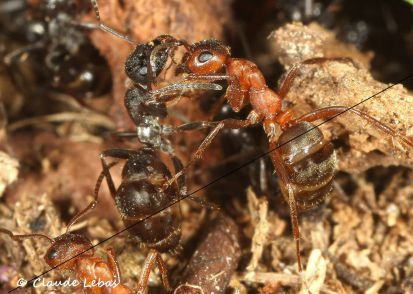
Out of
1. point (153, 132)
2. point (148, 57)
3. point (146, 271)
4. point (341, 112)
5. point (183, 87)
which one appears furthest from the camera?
point (153, 132)

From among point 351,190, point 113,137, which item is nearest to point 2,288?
point 113,137

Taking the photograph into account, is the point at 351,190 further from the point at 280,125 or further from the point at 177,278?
the point at 177,278

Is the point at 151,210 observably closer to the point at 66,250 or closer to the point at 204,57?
the point at 66,250

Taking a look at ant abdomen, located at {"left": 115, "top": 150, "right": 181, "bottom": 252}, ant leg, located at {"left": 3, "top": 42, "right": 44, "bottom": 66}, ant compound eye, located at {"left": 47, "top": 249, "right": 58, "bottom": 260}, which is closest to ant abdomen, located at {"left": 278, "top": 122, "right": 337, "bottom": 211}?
ant abdomen, located at {"left": 115, "top": 150, "right": 181, "bottom": 252}

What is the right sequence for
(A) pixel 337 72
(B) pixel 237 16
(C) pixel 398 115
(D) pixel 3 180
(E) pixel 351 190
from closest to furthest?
(C) pixel 398 115
(A) pixel 337 72
(D) pixel 3 180
(E) pixel 351 190
(B) pixel 237 16

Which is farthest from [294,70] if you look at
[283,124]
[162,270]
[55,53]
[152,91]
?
[55,53]

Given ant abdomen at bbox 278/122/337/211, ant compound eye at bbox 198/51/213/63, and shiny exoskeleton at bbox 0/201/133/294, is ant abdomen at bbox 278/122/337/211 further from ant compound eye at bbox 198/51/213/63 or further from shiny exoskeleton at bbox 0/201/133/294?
shiny exoskeleton at bbox 0/201/133/294
